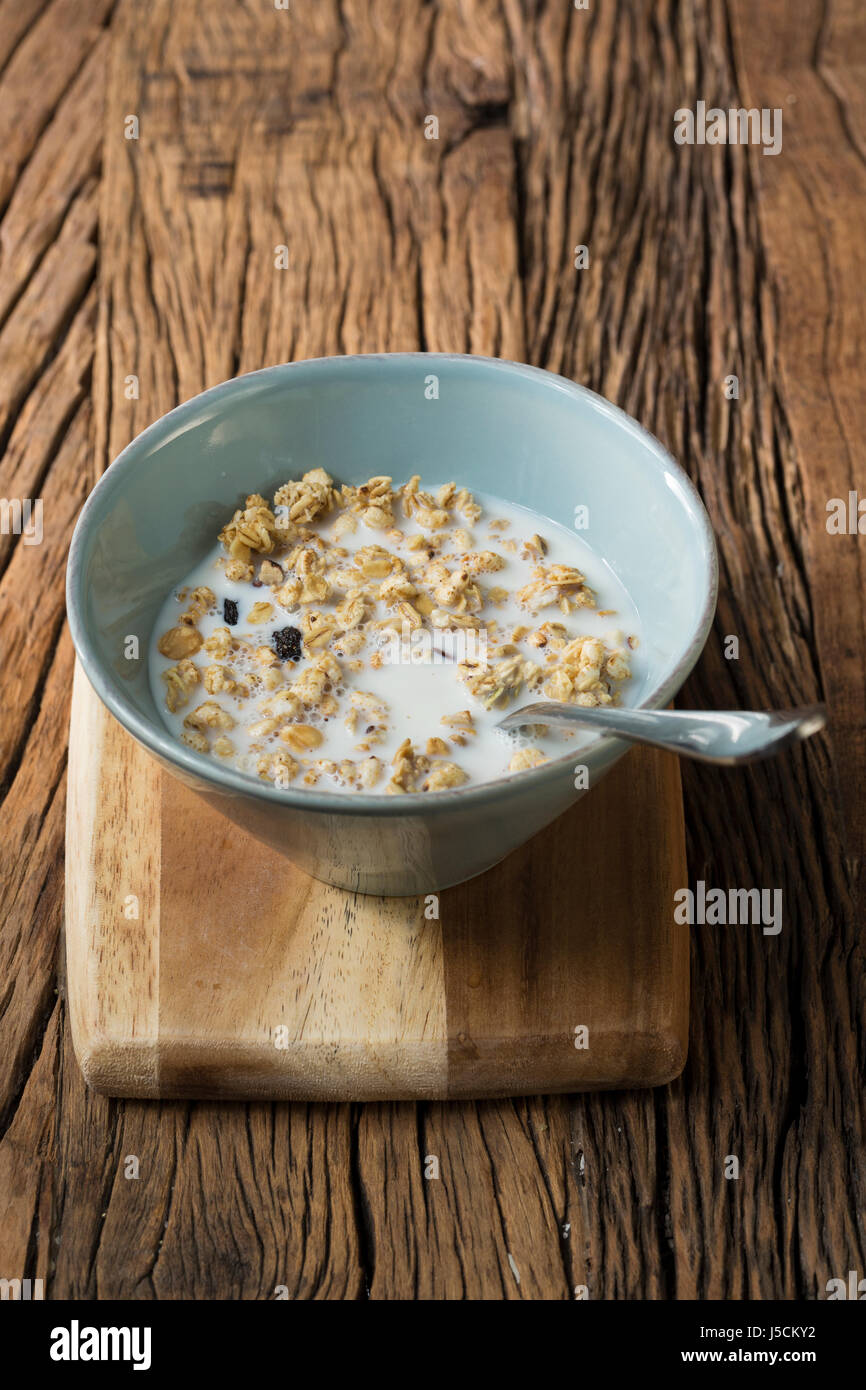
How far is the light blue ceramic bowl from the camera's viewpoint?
0.94 m

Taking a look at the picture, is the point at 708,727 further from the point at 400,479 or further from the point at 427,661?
the point at 400,479

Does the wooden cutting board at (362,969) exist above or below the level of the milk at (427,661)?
below

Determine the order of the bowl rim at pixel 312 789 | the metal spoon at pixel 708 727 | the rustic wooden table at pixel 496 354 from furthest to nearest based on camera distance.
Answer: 1. the rustic wooden table at pixel 496 354
2. the bowl rim at pixel 312 789
3. the metal spoon at pixel 708 727

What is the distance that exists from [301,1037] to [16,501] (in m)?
0.71

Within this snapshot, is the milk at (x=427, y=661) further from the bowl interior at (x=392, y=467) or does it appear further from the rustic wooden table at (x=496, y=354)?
the rustic wooden table at (x=496, y=354)

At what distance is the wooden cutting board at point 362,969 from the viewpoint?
3.48 ft

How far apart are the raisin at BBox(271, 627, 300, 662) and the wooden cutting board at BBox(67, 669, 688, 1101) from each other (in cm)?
14

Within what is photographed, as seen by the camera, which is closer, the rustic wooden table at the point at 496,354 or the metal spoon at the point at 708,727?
the metal spoon at the point at 708,727

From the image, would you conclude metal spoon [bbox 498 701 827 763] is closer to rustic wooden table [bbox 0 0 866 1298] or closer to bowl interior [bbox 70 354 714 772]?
bowl interior [bbox 70 354 714 772]

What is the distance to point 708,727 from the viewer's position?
856 millimetres

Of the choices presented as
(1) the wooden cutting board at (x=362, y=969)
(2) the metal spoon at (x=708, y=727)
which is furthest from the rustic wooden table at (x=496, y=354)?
(2) the metal spoon at (x=708, y=727)

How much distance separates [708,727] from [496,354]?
84cm

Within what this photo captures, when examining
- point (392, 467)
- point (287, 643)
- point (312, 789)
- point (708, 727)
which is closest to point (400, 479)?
point (392, 467)

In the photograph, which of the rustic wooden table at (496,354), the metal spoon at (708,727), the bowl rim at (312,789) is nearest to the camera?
the metal spoon at (708,727)
